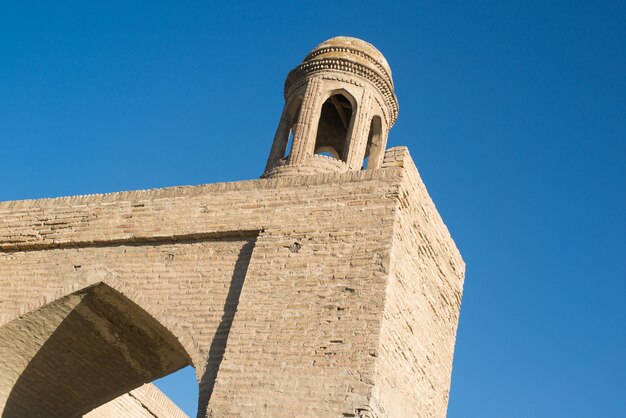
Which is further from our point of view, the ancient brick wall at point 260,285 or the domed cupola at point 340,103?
the domed cupola at point 340,103

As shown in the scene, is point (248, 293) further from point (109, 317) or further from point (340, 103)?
point (340, 103)

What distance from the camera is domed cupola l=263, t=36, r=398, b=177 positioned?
10.8 m

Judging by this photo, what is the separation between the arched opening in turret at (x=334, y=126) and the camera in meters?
12.3

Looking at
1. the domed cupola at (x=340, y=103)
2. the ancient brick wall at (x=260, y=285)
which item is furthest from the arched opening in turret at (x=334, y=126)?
the ancient brick wall at (x=260, y=285)

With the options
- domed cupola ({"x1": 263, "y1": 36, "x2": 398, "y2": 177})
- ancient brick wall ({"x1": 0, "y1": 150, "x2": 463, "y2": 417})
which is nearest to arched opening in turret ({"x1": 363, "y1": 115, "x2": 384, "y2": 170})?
domed cupola ({"x1": 263, "y1": 36, "x2": 398, "y2": 177})

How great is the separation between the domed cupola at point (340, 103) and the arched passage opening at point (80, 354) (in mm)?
2618

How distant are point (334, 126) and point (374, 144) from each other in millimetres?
990

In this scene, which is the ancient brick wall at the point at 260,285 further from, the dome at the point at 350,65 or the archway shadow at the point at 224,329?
the dome at the point at 350,65

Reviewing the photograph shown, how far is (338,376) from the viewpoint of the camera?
734cm

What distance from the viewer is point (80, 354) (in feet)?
32.1

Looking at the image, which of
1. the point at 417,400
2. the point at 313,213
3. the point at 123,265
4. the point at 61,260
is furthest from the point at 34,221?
the point at 417,400

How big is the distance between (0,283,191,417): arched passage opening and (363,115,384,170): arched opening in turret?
3.71 m

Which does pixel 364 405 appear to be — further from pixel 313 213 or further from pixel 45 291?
pixel 45 291

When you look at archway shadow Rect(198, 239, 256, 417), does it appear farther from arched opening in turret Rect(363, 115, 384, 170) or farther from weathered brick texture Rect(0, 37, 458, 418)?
arched opening in turret Rect(363, 115, 384, 170)
